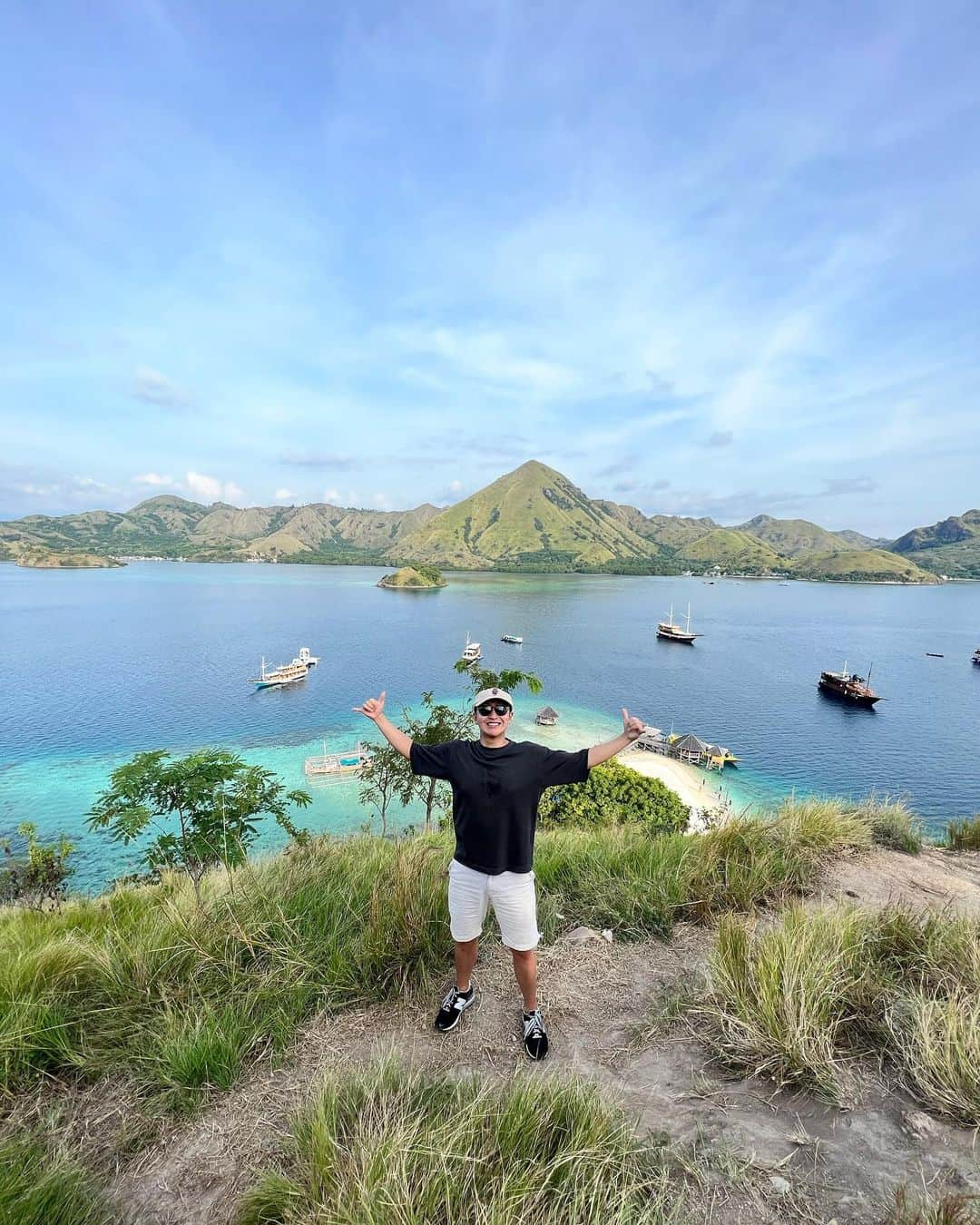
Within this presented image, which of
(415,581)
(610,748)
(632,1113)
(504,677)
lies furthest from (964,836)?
(415,581)

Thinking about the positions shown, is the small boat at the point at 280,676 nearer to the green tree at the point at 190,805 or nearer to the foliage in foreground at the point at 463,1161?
the green tree at the point at 190,805

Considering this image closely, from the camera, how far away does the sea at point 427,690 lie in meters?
34.6

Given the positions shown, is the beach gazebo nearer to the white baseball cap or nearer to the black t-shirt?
the black t-shirt

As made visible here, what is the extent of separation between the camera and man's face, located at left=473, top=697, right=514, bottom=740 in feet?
11.5

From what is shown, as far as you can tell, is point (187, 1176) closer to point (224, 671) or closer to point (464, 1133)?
point (464, 1133)

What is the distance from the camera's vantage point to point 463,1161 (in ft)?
7.18

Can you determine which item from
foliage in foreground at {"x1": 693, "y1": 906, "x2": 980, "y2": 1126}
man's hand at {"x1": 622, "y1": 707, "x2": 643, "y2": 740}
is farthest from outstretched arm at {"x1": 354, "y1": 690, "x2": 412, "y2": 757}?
foliage in foreground at {"x1": 693, "y1": 906, "x2": 980, "y2": 1126}

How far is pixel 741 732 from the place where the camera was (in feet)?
155

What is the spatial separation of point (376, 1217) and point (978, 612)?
189 m

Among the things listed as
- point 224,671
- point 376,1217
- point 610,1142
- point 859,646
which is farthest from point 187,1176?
point 859,646

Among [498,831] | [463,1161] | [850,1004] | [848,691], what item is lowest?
[848,691]

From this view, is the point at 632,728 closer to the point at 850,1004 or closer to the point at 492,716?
the point at 492,716

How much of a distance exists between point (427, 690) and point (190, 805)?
4990 centimetres

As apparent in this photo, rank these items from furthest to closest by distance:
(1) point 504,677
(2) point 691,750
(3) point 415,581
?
(3) point 415,581 → (2) point 691,750 → (1) point 504,677
